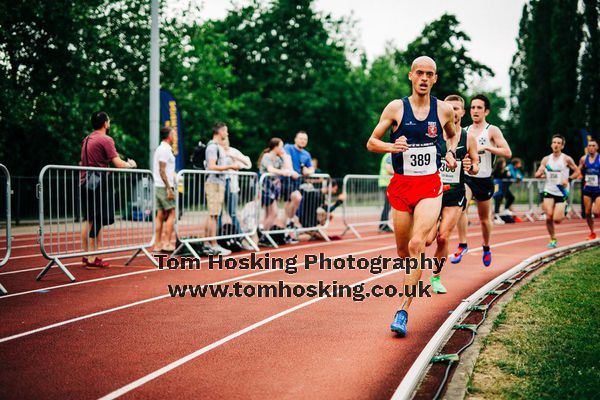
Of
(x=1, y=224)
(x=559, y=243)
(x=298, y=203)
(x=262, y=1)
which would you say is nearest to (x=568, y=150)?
(x=262, y=1)

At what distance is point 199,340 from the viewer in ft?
17.3

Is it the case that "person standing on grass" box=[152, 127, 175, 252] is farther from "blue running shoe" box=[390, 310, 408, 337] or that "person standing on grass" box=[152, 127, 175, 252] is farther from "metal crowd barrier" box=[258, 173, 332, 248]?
"blue running shoe" box=[390, 310, 408, 337]

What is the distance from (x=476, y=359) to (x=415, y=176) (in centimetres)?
184

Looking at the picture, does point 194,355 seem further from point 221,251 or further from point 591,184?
point 591,184

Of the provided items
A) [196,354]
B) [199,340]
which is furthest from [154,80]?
[196,354]

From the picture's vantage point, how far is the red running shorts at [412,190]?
5695mm

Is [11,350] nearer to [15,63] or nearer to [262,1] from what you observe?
[15,63]

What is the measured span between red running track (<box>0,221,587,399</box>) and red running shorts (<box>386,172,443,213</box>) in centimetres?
114

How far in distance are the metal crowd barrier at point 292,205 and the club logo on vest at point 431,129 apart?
22.1 feet

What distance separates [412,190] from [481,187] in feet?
12.2

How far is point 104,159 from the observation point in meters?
9.48

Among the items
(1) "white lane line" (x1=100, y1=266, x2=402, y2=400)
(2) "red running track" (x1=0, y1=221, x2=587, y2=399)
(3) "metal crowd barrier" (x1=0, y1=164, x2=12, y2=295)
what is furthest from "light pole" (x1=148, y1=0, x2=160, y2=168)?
(1) "white lane line" (x1=100, y1=266, x2=402, y2=400)

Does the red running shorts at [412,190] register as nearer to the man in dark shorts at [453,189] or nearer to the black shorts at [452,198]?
the man in dark shorts at [453,189]

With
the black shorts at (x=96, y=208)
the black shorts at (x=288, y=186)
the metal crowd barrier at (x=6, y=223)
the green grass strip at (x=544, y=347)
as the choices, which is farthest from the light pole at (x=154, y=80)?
the green grass strip at (x=544, y=347)
